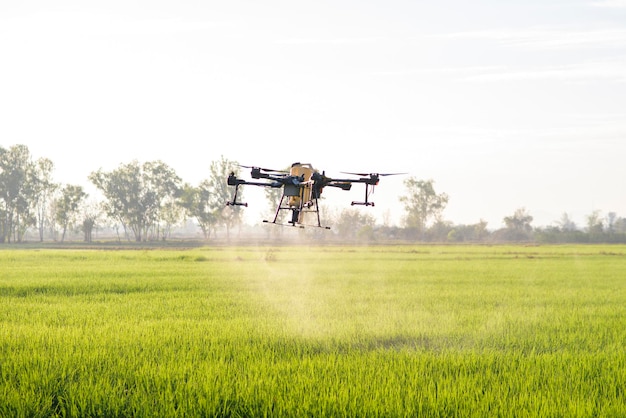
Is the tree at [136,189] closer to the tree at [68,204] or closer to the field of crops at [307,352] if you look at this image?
the tree at [68,204]

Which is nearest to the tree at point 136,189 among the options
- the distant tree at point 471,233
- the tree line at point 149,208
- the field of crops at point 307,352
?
the tree line at point 149,208

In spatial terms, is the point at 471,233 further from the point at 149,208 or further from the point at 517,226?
the point at 149,208

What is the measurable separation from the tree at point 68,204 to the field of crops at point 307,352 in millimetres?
76717

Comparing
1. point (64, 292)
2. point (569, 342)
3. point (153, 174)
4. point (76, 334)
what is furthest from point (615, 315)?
point (153, 174)

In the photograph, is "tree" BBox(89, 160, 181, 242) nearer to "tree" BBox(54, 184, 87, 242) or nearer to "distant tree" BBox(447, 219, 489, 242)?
"tree" BBox(54, 184, 87, 242)

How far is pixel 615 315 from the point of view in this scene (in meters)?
17.0

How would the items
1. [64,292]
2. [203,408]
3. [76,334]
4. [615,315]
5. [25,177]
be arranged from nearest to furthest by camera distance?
[203,408] < [76,334] < [615,315] < [64,292] < [25,177]

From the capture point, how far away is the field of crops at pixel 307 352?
793cm

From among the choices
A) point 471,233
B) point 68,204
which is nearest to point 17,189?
point 68,204

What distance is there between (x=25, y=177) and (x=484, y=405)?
95652 millimetres

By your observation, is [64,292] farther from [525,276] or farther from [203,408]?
[525,276]

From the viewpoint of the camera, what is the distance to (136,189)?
98812 mm

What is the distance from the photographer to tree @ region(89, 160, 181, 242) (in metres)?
97.9

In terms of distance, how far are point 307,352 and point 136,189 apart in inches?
3616
